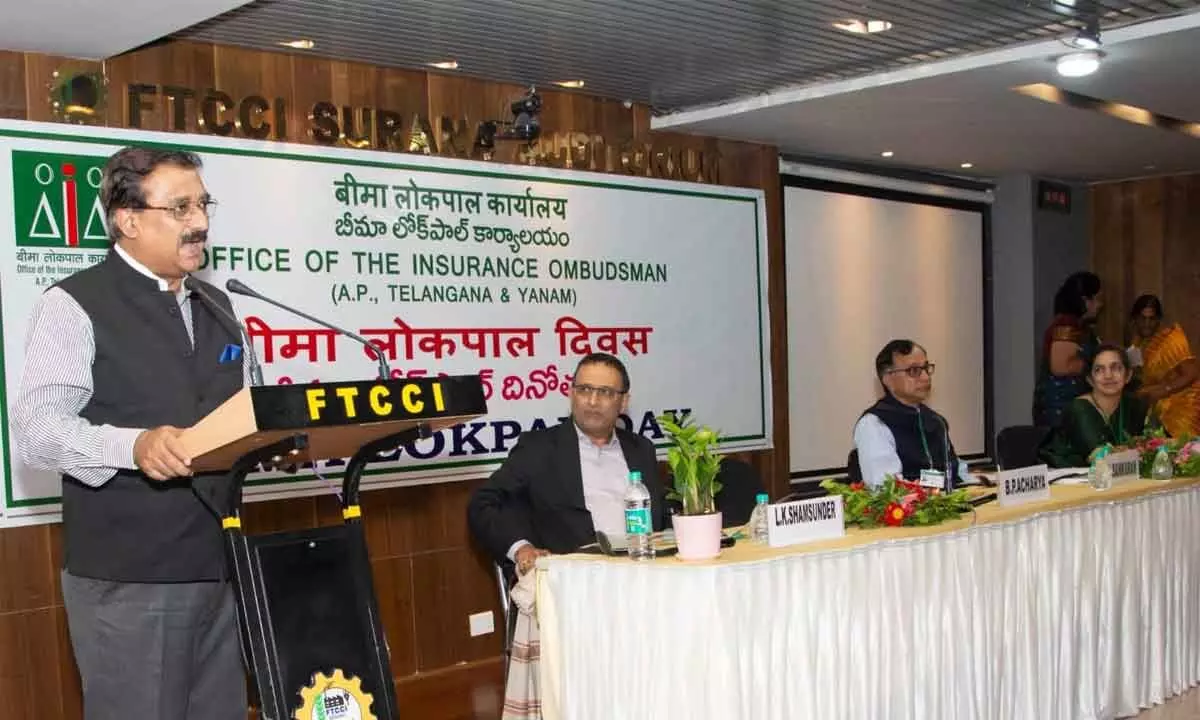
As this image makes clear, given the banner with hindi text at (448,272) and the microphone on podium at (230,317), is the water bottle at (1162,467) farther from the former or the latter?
the microphone on podium at (230,317)

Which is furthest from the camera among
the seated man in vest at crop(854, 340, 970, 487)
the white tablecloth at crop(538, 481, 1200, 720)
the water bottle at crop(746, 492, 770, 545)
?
the seated man in vest at crop(854, 340, 970, 487)

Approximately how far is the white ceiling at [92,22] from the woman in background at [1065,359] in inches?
200

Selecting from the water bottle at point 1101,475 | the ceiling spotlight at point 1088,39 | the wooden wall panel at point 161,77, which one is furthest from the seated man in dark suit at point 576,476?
the ceiling spotlight at point 1088,39

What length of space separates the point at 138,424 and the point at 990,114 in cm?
516

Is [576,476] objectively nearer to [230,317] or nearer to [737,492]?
[737,492]

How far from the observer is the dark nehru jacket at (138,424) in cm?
246

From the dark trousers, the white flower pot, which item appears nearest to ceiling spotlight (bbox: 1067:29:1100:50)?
the white flower pot

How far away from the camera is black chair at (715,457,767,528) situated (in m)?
4.65

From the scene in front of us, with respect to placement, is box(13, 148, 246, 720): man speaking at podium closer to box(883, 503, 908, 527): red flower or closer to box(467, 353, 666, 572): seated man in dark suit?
box(467, 353, 666, 572): seated man in dark suit

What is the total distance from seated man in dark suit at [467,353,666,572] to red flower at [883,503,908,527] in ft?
2.91

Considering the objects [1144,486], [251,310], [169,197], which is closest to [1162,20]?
[1144,486]

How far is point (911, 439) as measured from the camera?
4.97 meters

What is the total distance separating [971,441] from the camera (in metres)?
8.89

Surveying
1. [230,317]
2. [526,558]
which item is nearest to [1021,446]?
[526,558]
